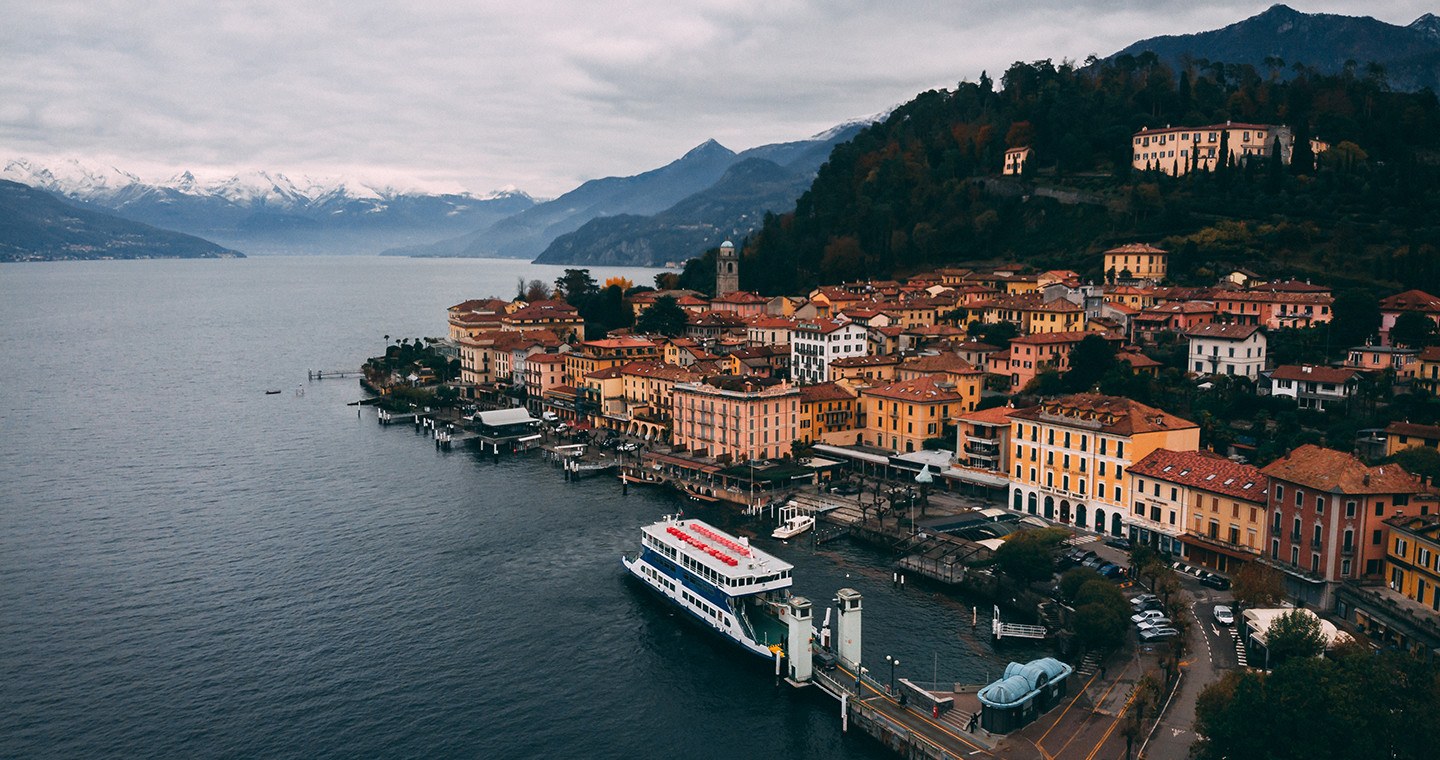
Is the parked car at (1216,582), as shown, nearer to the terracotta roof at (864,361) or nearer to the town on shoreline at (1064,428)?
the town on shoreline at (1064,428)

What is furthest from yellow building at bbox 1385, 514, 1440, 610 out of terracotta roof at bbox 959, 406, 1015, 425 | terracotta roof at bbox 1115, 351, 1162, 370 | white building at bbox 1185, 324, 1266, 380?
terracotta roof at bbox 1115, 351, 1162, 370

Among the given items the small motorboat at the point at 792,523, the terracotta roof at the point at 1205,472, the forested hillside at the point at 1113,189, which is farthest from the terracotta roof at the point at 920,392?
the forested hillside at the point at 1113,189

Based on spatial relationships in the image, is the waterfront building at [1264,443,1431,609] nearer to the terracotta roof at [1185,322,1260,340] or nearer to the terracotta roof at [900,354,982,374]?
the terracotta roof at [1185,322,1260,340]

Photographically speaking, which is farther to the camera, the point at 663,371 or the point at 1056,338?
the point at 663,371

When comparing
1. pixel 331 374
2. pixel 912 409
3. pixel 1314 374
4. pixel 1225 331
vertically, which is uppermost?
pixel 1225 331

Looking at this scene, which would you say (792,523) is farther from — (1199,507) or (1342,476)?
(1342,476)

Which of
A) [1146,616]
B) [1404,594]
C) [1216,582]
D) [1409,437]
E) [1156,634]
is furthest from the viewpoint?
[1409,437]

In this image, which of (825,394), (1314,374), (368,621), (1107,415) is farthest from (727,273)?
(368,621)
